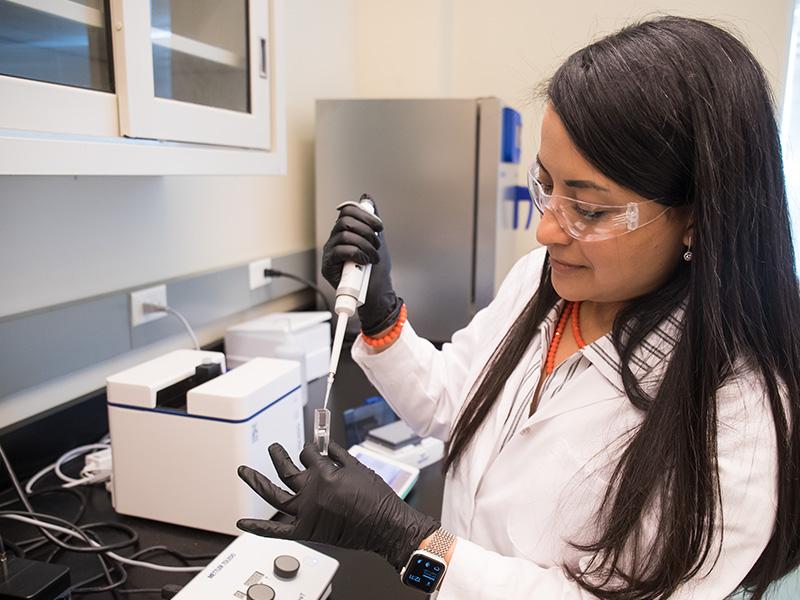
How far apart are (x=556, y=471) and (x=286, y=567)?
0.40 meters

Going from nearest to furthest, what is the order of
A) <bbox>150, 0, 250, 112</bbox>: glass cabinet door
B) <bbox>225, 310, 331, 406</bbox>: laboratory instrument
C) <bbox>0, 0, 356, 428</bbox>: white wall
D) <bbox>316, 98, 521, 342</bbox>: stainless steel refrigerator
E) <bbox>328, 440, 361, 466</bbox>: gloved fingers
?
<bbox>328, 440, 361, 466</bbox>: gloved fingers → <bbox>150, 0, 250, 112</bbox>: glass cabinet door → <bbox>0, 0, 356, 428</bbox>: white wall → <bbox>225, 310, 331, 406</bbox>: laboratory instrument → <bbox>316, 98, 521, 342</bbox>: stainless steel refrigerator

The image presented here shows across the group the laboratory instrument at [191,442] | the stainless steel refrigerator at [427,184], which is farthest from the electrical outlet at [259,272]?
the laboratory instrument at [191,442]

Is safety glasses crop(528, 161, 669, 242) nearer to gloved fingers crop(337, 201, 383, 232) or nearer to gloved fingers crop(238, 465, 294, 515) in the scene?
gloved fingers crop(337, 201, 383, 232)

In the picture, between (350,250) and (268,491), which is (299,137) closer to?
(350,250)

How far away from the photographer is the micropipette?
2.60ft

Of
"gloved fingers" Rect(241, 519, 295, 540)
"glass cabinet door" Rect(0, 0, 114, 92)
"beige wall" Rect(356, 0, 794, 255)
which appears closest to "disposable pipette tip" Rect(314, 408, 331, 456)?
"gloved fingers" Rect(241, 519, 295, 540)

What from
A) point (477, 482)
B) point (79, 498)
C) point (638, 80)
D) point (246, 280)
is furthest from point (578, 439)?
point (246, 280)

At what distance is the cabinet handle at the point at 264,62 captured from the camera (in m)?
1.19

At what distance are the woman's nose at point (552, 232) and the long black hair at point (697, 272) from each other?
0.35 feet

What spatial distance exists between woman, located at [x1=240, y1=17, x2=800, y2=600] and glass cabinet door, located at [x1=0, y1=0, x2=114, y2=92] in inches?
22.7

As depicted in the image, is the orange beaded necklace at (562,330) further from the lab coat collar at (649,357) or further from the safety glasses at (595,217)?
the safety glasses at (595,217)

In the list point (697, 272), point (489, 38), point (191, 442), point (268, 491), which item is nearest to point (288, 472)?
point (268, 491)

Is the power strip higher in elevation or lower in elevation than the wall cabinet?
lower

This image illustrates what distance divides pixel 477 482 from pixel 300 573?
287mm
